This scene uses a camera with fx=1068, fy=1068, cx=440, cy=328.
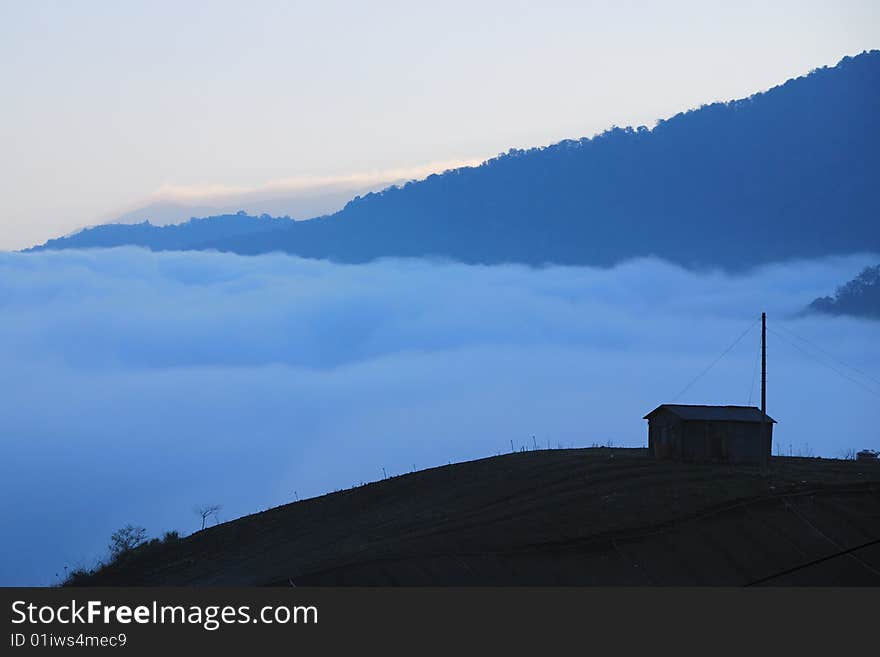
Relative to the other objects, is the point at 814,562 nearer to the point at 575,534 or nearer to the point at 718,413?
the point at 575,534

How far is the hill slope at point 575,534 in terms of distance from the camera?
41625 mm

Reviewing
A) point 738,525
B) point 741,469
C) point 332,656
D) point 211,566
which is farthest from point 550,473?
point 332,656

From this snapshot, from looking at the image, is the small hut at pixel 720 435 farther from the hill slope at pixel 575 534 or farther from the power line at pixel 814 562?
the power line at pixel 814 562

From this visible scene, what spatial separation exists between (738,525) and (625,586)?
6971mm

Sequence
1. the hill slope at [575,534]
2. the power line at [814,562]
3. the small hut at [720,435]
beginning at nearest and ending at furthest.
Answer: the power line at [814,562] → the hill slope at [575,534] → the small hut at [720,435]

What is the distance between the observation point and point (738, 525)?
45000mm

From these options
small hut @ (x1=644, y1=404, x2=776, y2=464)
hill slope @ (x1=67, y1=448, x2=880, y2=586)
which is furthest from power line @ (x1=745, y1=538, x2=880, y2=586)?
small hut @ (x1=644, y1=404, x2=776, y2=464)

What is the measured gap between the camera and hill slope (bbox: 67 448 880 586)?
4162 centimetres

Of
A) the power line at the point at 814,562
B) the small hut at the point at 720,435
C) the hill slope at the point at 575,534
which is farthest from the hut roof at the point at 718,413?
the power line at the point at 814,562

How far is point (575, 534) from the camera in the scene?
45156 mm

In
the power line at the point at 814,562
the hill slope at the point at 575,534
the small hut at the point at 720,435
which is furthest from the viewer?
the small hut at the point at 720,435

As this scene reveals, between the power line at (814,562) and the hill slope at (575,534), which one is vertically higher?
the hill slope at (575,534)

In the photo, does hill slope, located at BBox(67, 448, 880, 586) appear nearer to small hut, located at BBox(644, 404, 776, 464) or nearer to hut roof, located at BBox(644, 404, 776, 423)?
small hut, located at BBox(644, 404, 776, 464)

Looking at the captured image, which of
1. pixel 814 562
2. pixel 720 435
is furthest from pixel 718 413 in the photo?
pixel 814 562
